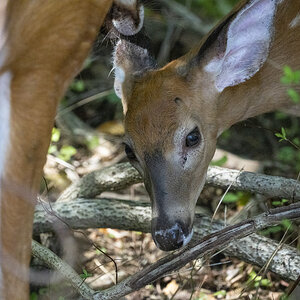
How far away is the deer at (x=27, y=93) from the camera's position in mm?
2400

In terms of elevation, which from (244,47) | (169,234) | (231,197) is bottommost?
(231,197)

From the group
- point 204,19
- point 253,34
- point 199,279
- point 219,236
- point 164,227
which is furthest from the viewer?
point 204,19

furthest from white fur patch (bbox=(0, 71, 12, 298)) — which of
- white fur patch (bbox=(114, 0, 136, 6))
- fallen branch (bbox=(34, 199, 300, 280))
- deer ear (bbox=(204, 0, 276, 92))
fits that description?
deer ear (bbox=(204, 0, 276, 92))

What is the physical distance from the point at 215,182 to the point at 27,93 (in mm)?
2187

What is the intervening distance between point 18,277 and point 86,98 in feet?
11.6

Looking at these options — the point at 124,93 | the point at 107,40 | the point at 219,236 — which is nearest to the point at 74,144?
the point at 124,93

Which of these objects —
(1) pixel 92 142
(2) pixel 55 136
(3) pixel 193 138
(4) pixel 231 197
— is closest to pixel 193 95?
(3) pixel 193 138

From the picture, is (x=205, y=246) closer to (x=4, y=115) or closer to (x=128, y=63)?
(x=4, y=115)

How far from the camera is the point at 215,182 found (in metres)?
4.39

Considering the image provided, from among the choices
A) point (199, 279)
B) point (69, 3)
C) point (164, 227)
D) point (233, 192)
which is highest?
point (69, 3)

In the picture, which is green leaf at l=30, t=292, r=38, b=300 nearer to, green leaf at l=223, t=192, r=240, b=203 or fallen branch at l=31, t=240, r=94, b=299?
fallen branch at l=31, t=240, r=94, b=299

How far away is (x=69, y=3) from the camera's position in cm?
257

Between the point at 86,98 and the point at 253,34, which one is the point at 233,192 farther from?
the point at 86,98

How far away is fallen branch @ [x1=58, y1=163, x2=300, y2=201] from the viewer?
406 cm
